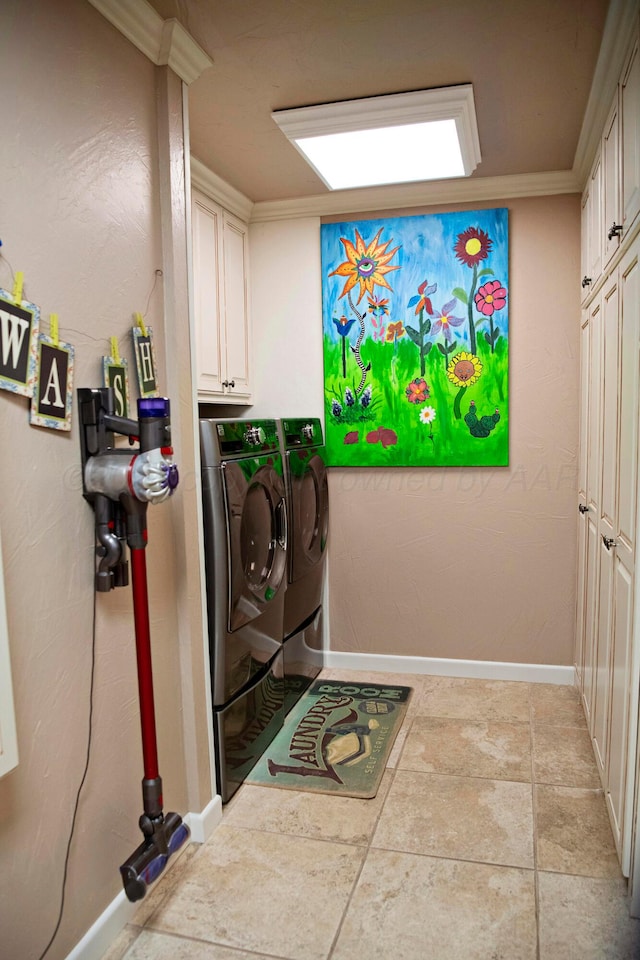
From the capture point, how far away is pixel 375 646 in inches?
147

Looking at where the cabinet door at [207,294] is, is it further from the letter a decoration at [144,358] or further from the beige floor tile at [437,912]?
the beige floor tile at [437,912]

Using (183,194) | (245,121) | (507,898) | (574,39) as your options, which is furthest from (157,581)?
(574,39)

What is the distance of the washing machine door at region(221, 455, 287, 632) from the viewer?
2396 millimetres

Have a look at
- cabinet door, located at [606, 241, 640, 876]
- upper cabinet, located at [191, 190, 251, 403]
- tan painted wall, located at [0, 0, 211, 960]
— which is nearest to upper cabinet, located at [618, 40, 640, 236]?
cabinet door, located at [606, 241, 640, 876]

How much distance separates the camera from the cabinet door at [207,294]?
300 cm

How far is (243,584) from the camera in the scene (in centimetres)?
249

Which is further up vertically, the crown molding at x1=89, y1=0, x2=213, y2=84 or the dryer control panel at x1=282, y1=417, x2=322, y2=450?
the crown molding at x1=89, y1=0, x2=213, y2=84

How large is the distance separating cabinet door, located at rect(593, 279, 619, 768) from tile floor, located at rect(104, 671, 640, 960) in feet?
0.98

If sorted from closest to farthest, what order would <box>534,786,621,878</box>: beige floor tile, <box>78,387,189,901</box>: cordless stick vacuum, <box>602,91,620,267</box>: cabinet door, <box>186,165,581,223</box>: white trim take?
<box>78,387,189,901</box>: cordless stick vacuum → <box>534,786,621,878</box>: beige floor tile → <box>602,91,620,267</box>: cabinet door → <box>186,165,581,223</box>: white trim

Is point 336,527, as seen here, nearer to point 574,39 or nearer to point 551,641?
point 551,641

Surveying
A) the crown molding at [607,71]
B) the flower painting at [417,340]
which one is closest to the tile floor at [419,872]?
the flower painting at [417,340]

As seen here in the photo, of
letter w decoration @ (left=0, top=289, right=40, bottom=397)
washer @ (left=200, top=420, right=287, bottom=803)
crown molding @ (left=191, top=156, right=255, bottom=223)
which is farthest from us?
crown molding @ (left=191, top=156, right=255, bottom=223)

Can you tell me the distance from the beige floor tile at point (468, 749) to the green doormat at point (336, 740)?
0.11m

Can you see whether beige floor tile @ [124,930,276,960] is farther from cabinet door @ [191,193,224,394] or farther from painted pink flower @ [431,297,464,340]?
painted pink flower @ [431,297,464,340]
